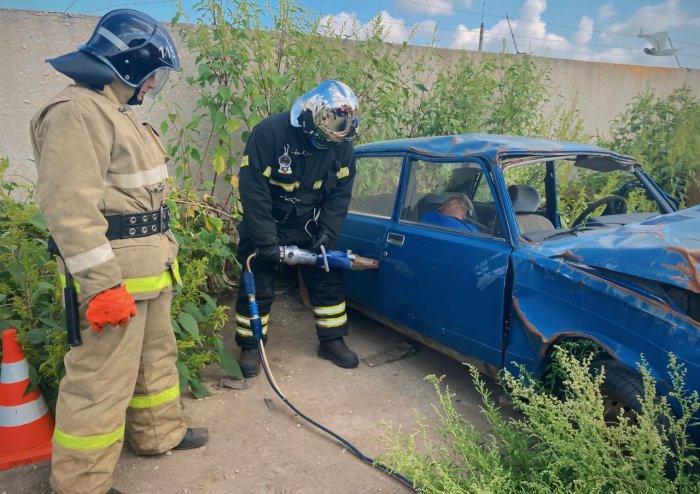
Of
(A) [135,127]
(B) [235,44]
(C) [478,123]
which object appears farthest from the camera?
(C) [478,123]

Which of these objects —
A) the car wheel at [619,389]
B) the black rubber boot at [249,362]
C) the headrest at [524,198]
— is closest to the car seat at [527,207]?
the headrest at [524,198]

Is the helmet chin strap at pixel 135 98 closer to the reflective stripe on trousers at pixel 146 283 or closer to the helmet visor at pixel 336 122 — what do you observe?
the reflective stripe on trousers at pixel 146 283

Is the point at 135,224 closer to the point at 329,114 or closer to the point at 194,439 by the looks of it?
the point at 194,439

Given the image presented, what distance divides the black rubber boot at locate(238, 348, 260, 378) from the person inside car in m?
1.41

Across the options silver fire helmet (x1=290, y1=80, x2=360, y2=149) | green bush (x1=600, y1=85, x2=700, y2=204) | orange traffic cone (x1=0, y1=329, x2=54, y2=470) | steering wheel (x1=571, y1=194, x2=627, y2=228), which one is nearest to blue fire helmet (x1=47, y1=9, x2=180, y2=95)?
silver fire helmet (x1=290, y1=80, x2=360, y2=149)

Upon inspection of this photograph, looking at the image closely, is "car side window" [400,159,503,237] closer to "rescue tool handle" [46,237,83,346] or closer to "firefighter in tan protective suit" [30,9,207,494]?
"firefighter in tan protective suit" [30,9,207,494]

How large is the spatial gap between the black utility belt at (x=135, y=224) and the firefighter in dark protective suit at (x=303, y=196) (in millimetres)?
883

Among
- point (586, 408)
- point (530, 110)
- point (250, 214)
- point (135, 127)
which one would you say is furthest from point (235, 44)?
point (586, 408)

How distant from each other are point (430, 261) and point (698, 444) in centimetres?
156

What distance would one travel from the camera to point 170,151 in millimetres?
4855

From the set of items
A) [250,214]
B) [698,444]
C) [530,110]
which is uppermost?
[530,110]

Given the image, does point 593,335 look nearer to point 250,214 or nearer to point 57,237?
point 250,214

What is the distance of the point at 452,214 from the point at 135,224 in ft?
6.12

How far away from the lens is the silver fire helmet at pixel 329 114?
300cm
